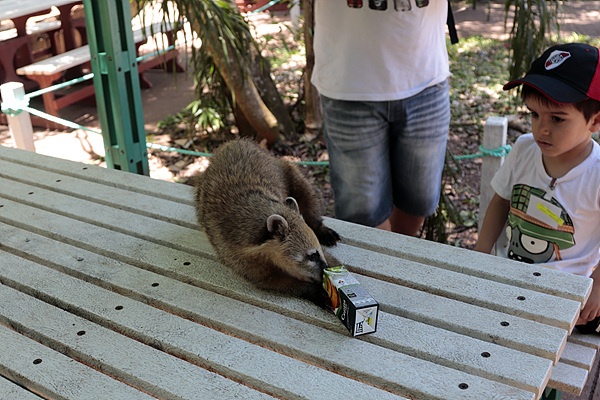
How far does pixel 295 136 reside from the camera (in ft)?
19.5

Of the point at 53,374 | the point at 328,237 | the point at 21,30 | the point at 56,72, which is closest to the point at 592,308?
the point at 328,237

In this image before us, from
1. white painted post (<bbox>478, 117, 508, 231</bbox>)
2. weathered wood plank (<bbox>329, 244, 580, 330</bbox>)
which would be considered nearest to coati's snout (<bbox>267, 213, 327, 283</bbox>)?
weathered wood plank (<bbox>329, 244, 580, 330</bbox>)

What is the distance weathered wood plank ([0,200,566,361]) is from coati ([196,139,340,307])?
0.29ft

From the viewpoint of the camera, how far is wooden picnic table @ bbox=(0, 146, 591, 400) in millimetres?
1559

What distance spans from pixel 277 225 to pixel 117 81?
1440 millimetres

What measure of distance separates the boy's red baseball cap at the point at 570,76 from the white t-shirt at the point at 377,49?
52cm

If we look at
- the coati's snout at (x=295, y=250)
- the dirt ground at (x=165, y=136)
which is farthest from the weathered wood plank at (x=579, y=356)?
the dirt ground at (x=165, y=136)

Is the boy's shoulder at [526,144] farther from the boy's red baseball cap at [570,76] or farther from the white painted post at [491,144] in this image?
the white painted post at [491,144]

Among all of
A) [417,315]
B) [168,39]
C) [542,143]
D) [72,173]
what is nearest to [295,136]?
[168,39]

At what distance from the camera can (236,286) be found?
6.60ft

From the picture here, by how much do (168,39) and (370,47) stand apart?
5.53m

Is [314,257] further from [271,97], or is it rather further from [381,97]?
[271,97]

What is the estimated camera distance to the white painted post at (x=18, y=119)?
409cm

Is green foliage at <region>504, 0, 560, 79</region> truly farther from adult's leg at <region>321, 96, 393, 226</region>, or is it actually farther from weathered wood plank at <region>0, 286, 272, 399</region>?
weathered wood plank at <region>0, 286, 272, 399</region>
